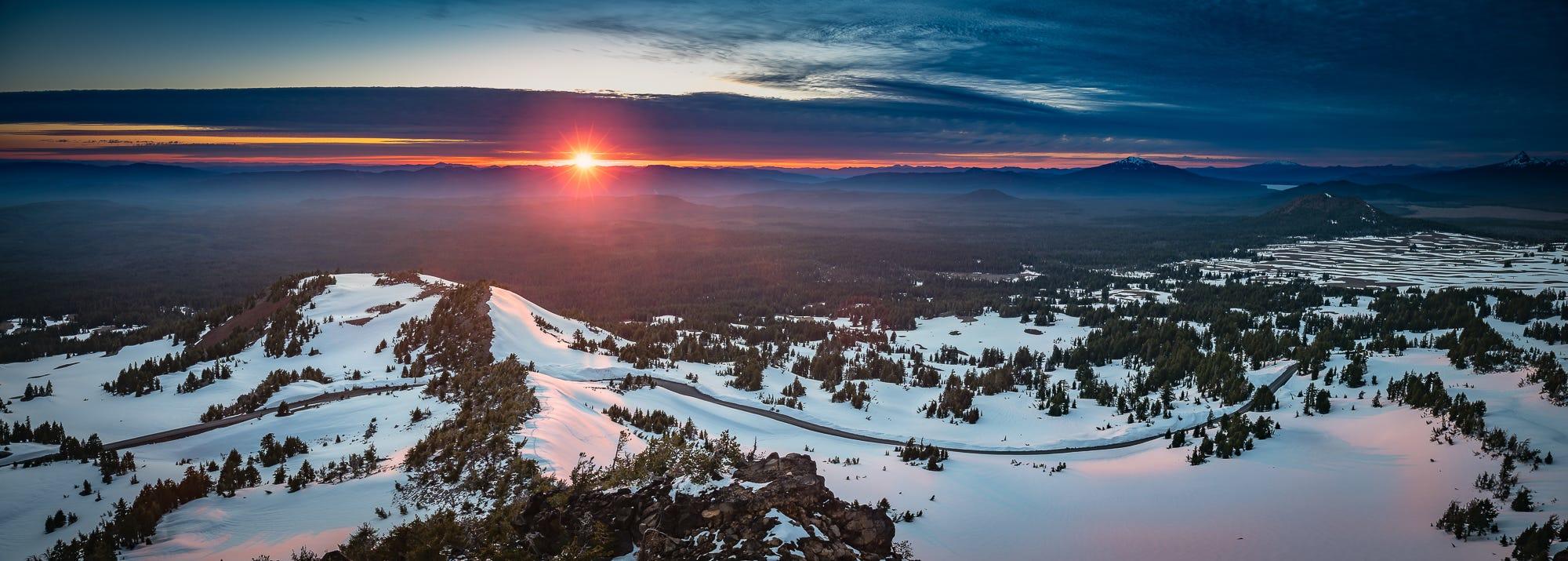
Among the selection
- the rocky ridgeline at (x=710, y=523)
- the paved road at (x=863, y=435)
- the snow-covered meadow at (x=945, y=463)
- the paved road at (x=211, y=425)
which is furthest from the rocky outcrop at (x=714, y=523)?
the paved road at (x=211, y=425)

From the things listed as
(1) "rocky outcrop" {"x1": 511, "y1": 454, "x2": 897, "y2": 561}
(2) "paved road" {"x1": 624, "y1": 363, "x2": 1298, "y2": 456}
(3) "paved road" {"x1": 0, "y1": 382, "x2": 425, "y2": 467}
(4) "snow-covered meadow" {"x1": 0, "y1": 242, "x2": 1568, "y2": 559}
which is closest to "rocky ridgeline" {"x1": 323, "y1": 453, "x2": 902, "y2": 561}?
(1) "rocky outcrop" {"x1": 511, "y1": 454, "x2": 897, "y2": 561}

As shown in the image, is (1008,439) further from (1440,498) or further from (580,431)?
(580,431)

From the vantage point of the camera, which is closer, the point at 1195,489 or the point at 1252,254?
the point at 1195,489

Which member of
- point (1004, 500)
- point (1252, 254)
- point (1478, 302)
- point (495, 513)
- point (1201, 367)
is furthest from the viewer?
point (1252, 254)

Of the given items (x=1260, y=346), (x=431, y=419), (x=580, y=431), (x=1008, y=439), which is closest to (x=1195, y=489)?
(x=1008, y=439)

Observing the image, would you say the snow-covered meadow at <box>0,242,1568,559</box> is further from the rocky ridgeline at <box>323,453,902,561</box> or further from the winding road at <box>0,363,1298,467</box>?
the rocky ridgeline at <box>323,453,902,561</box>

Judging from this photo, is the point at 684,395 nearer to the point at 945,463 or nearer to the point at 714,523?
the point at 945,463
